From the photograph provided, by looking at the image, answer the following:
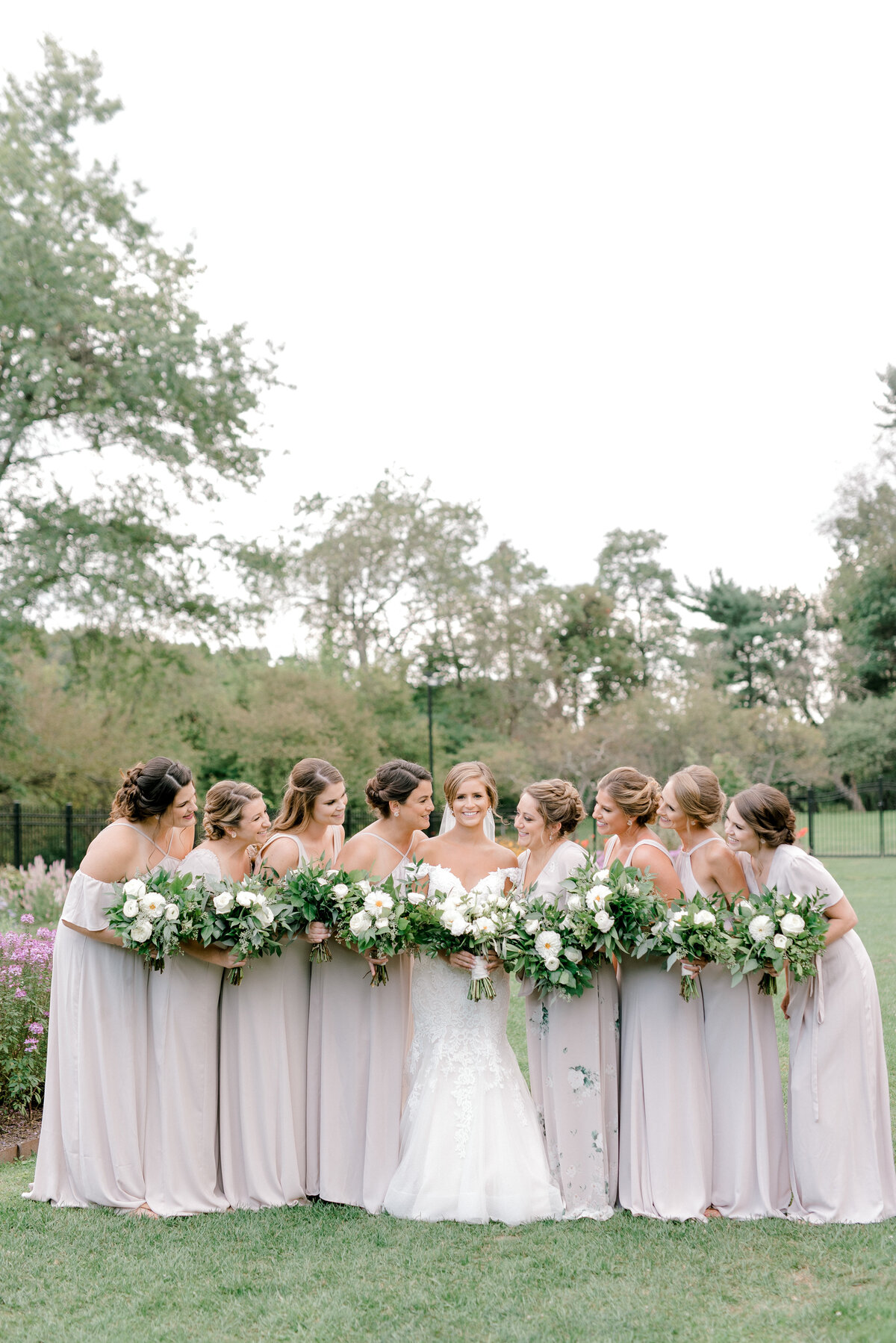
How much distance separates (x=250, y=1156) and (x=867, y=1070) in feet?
10.8

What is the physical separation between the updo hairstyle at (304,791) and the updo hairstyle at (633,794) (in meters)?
1.55

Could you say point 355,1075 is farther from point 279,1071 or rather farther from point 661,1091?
point 661,1091

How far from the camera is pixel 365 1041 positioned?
6.23 m

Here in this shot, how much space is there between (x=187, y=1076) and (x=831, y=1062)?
342cm

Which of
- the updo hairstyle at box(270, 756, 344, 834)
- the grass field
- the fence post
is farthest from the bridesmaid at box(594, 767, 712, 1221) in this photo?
the fence post

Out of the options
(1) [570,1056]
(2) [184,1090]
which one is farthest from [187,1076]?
(1) [570,1056]

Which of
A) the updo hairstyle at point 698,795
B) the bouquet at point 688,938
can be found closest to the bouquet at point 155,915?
the bouquet at point 688,938

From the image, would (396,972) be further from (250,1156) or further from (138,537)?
(138,537)

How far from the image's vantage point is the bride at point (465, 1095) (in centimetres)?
573

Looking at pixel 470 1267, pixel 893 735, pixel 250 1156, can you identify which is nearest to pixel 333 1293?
pixel 470 1267

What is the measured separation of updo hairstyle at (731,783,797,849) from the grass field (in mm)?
1921

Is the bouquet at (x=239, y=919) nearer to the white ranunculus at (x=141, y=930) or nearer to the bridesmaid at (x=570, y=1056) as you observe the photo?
the white ranunculus at (x=141, y=930)

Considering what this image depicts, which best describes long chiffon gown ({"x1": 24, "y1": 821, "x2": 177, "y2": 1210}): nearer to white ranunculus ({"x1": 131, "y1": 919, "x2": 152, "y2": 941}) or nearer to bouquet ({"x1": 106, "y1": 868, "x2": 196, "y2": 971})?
bouquet ({"x1": 106, "y1": 868, "x2": 196, "y2": 971})

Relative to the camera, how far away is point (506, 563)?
4425cm
